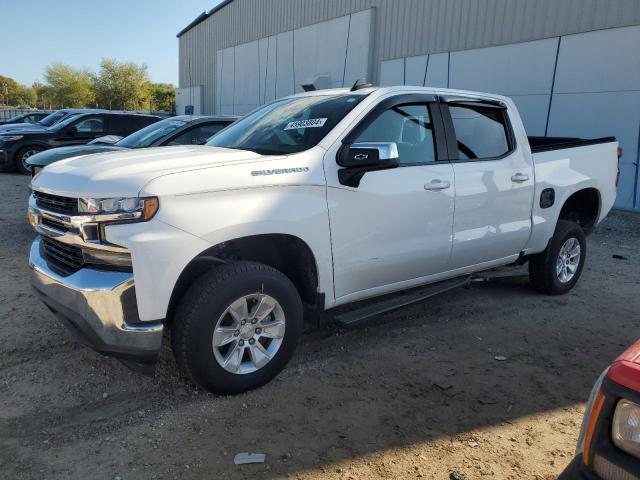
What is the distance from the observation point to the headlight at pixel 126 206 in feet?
9.13

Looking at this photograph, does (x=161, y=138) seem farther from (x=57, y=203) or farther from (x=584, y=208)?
(x=584, y=208)

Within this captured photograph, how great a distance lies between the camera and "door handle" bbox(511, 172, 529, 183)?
459 centimetres

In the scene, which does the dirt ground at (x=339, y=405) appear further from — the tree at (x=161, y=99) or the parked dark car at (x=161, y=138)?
the tree at (x=161, y=99)

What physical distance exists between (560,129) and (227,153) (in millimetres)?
9782

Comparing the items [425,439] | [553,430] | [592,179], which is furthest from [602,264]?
[425,439]

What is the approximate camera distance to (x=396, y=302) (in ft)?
13.4

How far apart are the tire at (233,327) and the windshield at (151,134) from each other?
4.91 m

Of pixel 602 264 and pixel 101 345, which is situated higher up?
pixel 101 345

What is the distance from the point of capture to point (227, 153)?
11.3 feet

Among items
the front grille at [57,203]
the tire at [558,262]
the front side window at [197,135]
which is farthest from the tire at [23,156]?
the tire at [558,262]

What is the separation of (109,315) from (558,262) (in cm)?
440

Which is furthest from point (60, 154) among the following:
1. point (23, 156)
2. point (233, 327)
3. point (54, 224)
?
point (23, 156)

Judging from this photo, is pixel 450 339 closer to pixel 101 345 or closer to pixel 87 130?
pixel 101 345

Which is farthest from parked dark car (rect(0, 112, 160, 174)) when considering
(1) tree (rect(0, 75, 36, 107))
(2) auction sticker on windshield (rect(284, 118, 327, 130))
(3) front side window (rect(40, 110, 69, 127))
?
(1) tree (rect(0, 75, 36, 107))
